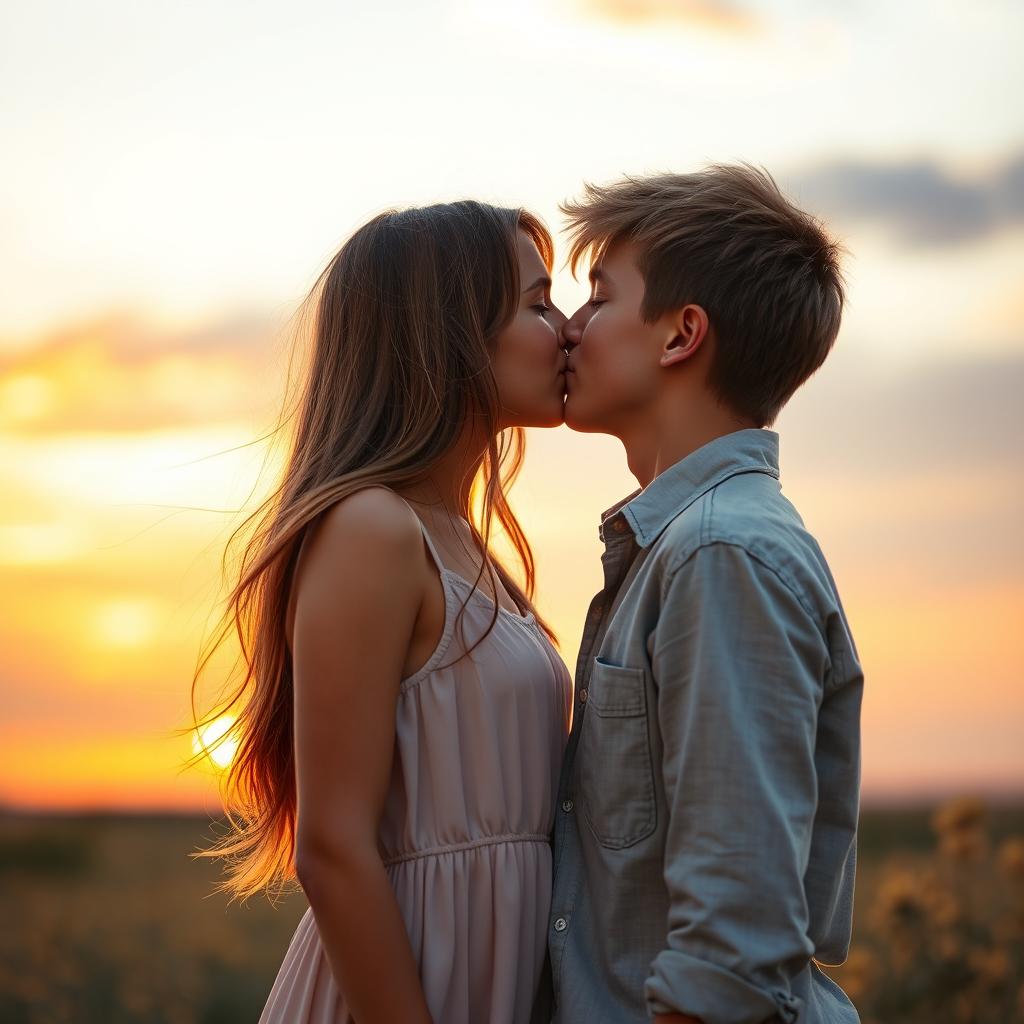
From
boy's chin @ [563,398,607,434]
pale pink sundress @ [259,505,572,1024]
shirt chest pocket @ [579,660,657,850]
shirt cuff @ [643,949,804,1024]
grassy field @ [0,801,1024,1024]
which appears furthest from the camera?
grassy field @ [0,801,1024,1024]

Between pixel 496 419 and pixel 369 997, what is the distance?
1032 mm

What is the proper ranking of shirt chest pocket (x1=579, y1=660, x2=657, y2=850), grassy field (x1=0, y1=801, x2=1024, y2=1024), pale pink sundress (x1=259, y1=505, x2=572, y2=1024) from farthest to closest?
grassy field (x1=0, y1=801, x2=1024, y2=1024) < pale pink sundress (x1=259, y1=505, x2=572, y2=1024) < shirt chest pocket (x1=579, y1=660, x2=657, y2=850)

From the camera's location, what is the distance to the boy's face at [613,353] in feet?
7.23

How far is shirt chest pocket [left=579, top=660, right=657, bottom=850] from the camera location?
5.96 ft

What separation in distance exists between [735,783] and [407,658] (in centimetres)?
65

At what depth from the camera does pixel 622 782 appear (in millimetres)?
1842

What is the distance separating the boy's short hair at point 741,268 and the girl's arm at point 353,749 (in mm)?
702

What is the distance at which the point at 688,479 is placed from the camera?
2064mm

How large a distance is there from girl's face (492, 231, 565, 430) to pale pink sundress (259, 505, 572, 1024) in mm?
402

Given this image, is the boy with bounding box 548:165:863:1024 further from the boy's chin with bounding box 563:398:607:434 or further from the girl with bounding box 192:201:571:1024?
the girl with bounding box 192:201:571:1024

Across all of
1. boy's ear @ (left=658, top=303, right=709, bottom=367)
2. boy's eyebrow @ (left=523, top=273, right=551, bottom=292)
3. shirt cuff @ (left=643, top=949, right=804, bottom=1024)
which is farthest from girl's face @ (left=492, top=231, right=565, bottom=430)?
shirt cuff @ (left=643, top=949, right=804, bottom=1024)

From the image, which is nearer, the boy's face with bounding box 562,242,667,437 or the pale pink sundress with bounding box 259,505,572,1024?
the pale pink sundress with bounding box 259,505,572,1024

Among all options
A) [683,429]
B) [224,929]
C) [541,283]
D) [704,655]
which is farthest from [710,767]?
[224,929]

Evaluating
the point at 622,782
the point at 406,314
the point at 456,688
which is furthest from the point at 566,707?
the point at 406,314
